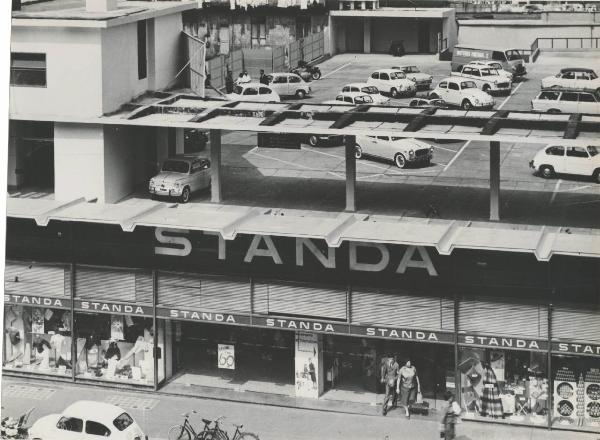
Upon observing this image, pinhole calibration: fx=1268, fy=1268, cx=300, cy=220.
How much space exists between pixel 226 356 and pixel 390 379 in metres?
5.60

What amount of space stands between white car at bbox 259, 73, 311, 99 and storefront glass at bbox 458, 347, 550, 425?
92.0 ft

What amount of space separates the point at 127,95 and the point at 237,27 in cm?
3303

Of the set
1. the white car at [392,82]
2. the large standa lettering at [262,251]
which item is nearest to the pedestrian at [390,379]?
the large standa lettering at [262,251]

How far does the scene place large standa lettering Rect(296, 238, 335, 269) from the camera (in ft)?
124

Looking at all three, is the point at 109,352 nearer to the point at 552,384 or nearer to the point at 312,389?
the point at 312,389

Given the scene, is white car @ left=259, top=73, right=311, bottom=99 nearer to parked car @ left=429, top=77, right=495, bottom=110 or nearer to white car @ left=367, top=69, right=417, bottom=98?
white car @ left=367, top=69, right=417, bottom=98

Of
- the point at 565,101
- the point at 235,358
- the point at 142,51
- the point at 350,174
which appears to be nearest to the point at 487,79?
the point at 565,101

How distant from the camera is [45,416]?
123ft

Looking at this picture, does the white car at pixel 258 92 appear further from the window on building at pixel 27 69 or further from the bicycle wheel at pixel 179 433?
the bicycle wheel at pixel 179 433

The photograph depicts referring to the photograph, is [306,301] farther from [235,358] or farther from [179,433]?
[179,433]

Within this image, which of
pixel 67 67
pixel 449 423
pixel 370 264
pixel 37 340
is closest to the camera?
pixel 449 423

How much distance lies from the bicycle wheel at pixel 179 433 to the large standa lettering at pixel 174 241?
18.3 feet

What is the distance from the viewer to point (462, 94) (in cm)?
5975

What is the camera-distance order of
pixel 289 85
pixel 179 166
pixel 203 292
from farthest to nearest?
pixel 289 85 → pixel 179 166 → pixel 203 292
